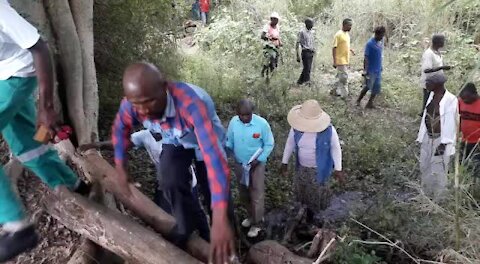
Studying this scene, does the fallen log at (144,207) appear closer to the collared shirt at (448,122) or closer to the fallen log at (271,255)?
the fallen log at (271,255)

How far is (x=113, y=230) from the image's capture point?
3.13 metres

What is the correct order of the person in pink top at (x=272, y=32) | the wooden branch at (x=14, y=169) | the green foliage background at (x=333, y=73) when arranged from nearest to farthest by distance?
1. the wooden branch at (x=14, y=169)
2. the green foliage background at (x=333, y=73)
3. the person in pink top at (x=272, y=32)

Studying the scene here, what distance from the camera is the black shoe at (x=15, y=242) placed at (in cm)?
287

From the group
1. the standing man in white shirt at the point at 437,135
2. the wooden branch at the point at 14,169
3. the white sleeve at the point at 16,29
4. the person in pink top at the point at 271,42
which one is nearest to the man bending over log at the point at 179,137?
the white sleeve at the point at 16,29

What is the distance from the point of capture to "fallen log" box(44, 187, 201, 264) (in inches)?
113

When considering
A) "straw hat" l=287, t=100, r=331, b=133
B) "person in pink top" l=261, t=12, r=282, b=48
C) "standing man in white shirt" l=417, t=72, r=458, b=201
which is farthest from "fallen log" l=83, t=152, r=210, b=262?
"person in pink top" l=261, t=12, r=282, b=48

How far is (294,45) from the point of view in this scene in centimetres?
1176

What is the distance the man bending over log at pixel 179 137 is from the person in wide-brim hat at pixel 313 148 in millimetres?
2366

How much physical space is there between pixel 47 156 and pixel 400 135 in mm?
6280

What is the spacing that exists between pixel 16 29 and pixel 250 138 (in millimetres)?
2927

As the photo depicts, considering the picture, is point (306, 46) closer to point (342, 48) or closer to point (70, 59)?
point (342, 48)

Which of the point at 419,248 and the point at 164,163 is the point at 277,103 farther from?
the point at 164,163

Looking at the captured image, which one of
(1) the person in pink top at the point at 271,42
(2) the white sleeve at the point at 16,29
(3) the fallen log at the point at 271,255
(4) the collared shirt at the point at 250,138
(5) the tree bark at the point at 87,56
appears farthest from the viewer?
(1) the person in pink top at the point at 271,42

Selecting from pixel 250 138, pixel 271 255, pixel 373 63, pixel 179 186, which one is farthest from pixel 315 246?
pixel 373 63
